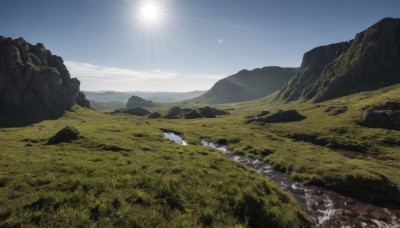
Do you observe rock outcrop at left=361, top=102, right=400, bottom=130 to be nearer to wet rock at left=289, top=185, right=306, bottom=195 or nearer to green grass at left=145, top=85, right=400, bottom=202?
green grass at left=145, top=85, right=400, bottom=202

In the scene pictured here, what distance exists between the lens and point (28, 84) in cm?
13462

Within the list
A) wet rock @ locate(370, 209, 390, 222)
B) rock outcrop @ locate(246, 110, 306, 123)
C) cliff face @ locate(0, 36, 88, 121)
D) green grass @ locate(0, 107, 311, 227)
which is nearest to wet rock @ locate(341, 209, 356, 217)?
wet rock @ locate(370, 209, 390, 222)

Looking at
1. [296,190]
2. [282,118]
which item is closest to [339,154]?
[296,190]

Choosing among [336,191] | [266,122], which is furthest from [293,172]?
[266,122]

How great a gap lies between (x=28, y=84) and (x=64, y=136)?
368ft

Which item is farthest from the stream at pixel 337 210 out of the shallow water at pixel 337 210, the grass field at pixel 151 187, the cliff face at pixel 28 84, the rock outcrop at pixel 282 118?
the cliff face at pixel 28 84

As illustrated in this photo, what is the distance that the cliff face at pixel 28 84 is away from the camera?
12206 cm

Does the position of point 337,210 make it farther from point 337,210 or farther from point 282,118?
point 282,118

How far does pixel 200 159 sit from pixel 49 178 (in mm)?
22226

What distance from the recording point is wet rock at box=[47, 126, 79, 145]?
47.8 metres

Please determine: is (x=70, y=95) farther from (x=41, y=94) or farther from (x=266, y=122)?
(x=266, y=122)

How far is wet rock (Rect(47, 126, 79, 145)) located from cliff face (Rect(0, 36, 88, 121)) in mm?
84968

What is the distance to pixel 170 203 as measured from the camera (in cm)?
2195

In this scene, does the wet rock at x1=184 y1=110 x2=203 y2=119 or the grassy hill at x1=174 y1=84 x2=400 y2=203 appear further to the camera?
the wet rock at x1=184 y1=110 x2=203 y2=119
